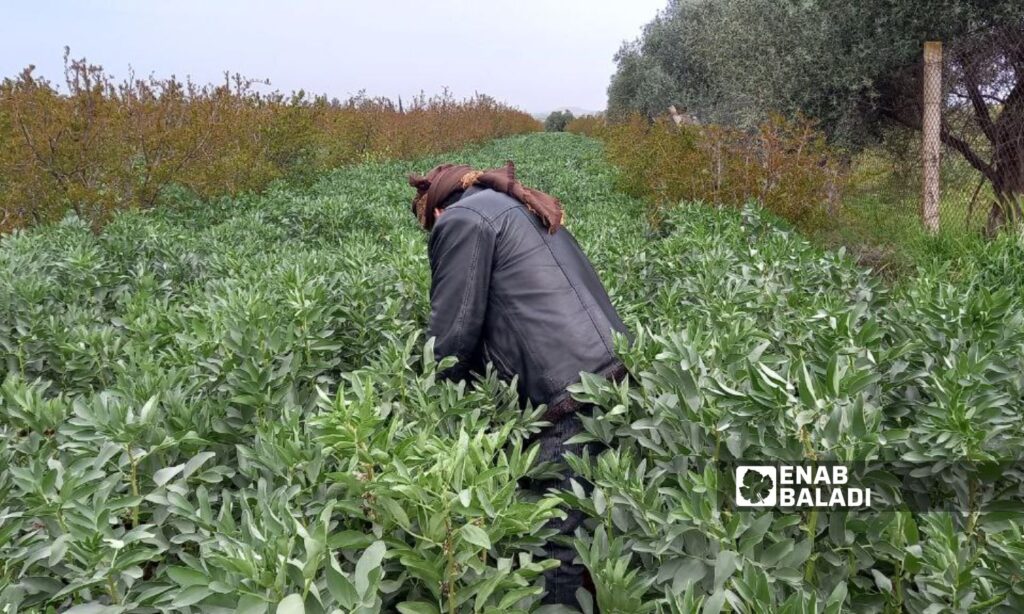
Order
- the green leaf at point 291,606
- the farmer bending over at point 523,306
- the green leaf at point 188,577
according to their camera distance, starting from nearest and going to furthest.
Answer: the green leaf at point 291,606, the green leaf at point 188,577, the farmer bending over at point 523,306

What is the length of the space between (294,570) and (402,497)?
0.82ft

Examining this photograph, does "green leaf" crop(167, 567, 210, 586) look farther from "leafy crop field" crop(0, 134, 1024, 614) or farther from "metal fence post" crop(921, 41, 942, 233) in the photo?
"metal fence post" crop(921, 41, 942, 233)

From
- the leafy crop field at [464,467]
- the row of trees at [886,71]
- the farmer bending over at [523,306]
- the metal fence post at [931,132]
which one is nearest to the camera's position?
the leafy crop field at [464,467]

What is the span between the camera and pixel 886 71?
25.8 ft

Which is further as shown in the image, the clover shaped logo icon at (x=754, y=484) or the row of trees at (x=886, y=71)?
the row of trees at (x=886, y=71)

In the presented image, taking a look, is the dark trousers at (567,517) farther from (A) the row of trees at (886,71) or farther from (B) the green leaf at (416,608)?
(A) the row of trees at (886,71)

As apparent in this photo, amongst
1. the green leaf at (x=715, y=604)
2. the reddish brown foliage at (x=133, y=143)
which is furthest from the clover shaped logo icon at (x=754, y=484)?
the reddish brown foliage at (x=133, y=143)

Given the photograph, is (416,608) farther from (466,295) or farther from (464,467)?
(466,295)

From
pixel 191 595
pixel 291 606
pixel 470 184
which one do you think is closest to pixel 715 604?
pixel 291 606

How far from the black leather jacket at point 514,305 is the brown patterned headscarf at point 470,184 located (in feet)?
0.32

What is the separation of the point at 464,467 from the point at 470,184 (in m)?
1.41

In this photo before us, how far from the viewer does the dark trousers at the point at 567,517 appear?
2.00m

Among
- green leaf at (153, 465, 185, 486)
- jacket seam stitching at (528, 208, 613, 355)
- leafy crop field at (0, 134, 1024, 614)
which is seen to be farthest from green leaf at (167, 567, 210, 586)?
jacket seam stitching at (528, 208, 613, 355)

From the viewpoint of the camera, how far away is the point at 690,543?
1.50 meters
